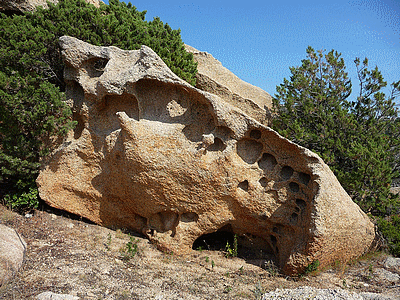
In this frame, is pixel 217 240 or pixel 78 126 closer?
pixel 78 126

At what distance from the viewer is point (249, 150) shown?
25.2 feet

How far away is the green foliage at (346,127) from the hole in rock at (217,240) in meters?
3.39

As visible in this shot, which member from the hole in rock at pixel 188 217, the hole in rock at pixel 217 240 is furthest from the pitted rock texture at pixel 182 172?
the hole in rock at pixel 217 240

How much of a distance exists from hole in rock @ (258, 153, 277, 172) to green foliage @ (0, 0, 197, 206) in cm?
339

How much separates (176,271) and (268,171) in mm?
3056

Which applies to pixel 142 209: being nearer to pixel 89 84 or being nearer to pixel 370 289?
pixel 89 84

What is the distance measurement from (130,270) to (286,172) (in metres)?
4.11

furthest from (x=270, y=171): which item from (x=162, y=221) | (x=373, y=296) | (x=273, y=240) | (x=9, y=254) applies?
(x=9, y=254)

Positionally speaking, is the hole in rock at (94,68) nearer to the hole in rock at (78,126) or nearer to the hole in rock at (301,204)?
the hole in rock at (78,126)

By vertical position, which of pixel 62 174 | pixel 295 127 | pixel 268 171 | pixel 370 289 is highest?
pixel 295 127

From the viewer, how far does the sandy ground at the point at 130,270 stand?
559 cm

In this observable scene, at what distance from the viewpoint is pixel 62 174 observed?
813 cm

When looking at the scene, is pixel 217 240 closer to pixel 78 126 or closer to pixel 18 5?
pixel 78 126

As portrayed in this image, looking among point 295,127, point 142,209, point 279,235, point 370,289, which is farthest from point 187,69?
point 370,289
